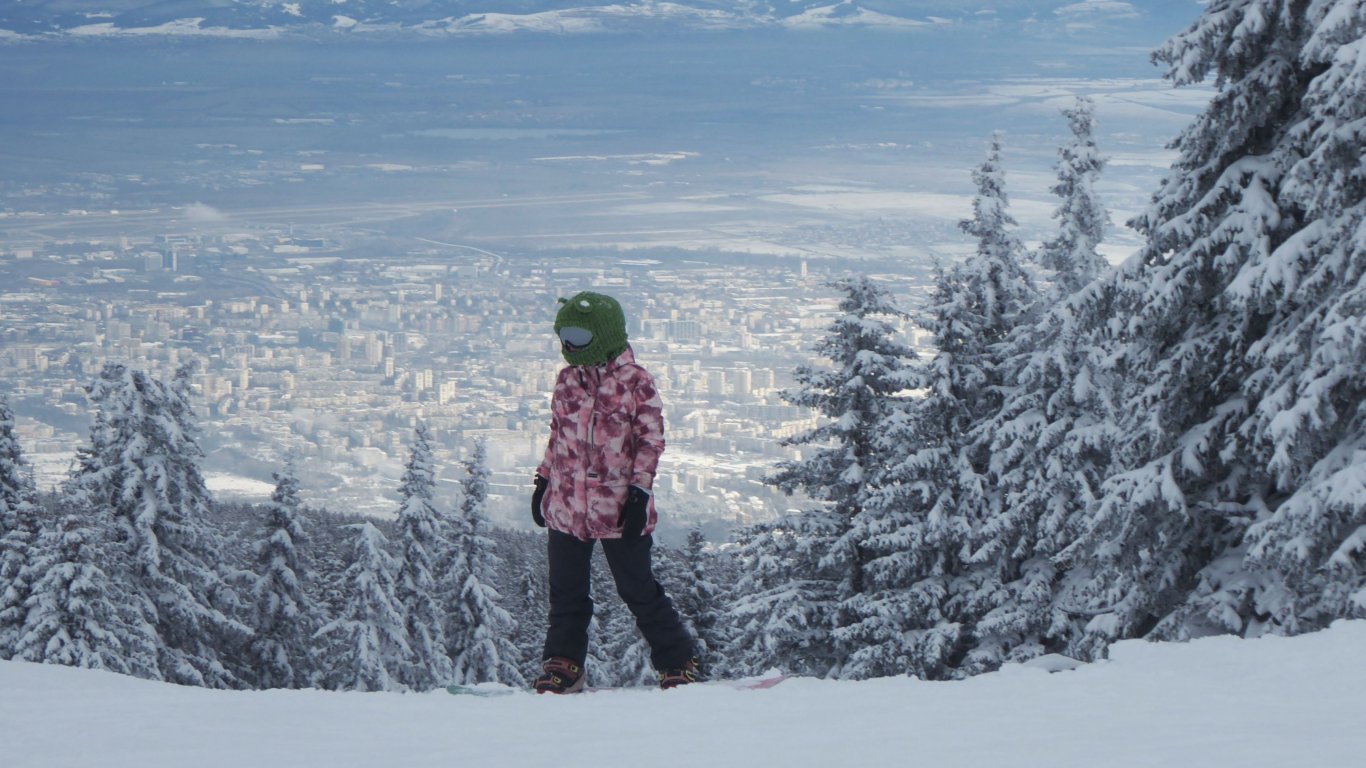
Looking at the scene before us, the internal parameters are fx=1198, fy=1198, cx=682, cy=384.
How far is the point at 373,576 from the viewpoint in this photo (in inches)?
937

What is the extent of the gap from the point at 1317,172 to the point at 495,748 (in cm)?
818

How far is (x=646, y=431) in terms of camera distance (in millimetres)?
7312

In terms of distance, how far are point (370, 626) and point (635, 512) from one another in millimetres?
17803

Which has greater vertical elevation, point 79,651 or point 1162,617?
point 1162,617

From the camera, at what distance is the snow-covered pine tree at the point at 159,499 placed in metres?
20.3

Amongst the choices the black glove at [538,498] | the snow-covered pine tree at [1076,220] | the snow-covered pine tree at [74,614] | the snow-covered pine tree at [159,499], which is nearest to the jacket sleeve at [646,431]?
the black glove at [538,498]

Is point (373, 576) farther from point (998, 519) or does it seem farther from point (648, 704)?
point (648, 704)

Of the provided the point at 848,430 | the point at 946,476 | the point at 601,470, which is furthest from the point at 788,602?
the point at 601,470

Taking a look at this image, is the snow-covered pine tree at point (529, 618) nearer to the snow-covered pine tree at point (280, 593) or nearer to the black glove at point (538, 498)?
the snow-covered pine tree at point (280, 593)

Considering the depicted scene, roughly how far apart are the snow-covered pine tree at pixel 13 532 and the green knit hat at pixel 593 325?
14.6 meters

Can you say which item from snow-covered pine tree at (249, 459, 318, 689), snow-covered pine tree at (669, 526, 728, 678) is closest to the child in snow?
snow-covered pine tree at (669, 526, 728, 678)

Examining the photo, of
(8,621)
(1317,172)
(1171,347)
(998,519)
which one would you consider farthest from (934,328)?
(8,621)

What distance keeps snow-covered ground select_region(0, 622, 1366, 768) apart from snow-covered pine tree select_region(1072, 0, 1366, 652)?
10.1 feet

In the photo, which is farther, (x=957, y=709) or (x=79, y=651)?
(x=79, y=651)
